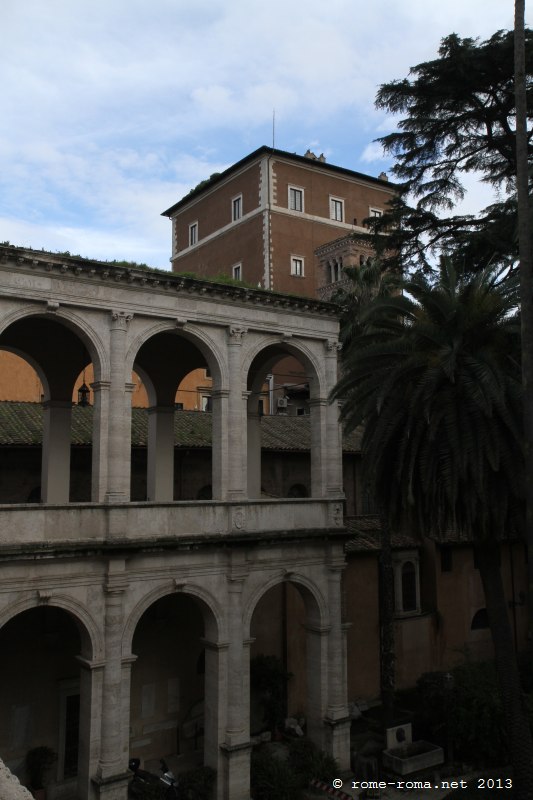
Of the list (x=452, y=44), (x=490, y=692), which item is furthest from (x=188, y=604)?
(x=452, y=44)

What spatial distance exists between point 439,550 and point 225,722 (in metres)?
12.1

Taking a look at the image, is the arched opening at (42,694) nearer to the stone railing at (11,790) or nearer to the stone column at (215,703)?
the stone column at (215,703)

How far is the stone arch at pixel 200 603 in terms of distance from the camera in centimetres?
1600

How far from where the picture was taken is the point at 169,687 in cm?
2062

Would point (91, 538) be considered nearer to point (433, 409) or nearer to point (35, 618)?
point (35, 618)

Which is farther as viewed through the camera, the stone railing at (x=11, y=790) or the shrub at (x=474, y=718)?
the shrub at (x=474, y=718)

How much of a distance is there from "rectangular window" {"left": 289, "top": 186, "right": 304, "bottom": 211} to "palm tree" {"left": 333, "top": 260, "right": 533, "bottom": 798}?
2880cm

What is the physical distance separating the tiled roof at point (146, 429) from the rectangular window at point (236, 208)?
64.3 feet

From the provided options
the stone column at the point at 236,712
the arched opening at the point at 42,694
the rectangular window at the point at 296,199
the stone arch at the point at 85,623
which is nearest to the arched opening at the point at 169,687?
the arched opening at the point at 42,694

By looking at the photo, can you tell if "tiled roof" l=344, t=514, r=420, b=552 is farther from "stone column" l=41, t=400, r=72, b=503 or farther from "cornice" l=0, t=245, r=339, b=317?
"stone column" l=41, t=400, r=72, b=503

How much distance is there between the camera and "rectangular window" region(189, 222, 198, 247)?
1926 inches

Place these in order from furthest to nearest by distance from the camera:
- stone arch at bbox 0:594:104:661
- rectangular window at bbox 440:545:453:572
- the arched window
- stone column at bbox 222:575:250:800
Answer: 1. rectangular window at bbox 440:545:453:572
2. the arched window
3. stone column at bbox 222:575:250:800
4. stone arch at bbox 0:594:104:661

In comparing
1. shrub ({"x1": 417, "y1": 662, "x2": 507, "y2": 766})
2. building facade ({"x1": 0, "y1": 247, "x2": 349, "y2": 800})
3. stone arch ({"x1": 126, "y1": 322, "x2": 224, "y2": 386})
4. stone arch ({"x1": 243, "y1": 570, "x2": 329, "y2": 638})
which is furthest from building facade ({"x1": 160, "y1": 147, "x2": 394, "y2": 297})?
shrub ({"x1": 417, "y1": 662, "x2": 507, "y2": 766})

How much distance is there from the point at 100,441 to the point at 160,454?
4.89 meters
